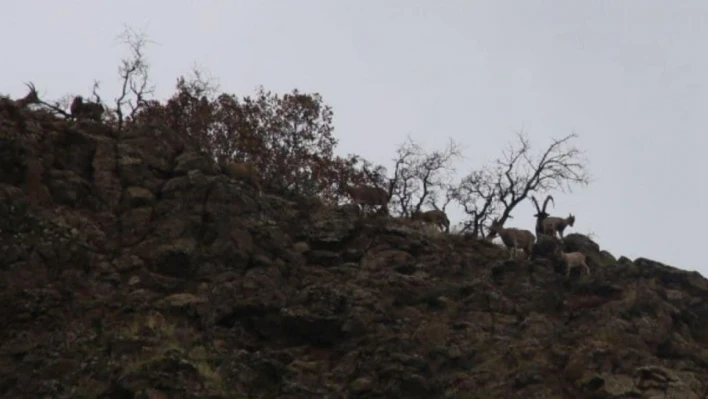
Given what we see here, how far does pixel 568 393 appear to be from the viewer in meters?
26.3

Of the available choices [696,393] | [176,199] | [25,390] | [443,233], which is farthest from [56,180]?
[696,393]

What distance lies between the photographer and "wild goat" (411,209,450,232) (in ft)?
119

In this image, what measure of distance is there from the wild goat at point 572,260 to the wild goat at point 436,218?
4638 mm

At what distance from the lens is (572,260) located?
3228cm

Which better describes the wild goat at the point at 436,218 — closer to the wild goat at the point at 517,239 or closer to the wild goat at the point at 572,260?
the wild goat at the point at 517,239

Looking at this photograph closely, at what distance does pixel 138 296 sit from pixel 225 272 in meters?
2.39

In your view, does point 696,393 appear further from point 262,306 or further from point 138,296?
point 138,296

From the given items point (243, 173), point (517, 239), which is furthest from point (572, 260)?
point (243, 173)

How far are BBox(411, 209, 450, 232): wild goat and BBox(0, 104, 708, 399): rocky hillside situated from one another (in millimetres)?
2959

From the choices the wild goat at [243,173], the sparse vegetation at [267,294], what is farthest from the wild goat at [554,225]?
the wild goat at [243,173]

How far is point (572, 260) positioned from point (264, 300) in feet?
30.4

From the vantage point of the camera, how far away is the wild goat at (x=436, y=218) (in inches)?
1426

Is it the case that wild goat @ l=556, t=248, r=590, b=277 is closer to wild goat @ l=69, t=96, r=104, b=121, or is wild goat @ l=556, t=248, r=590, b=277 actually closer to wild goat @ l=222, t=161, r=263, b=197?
wild goat @ l=222, t=161, r=263, b=197

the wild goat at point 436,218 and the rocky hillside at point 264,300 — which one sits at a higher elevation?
the wild goat at point 436,218
